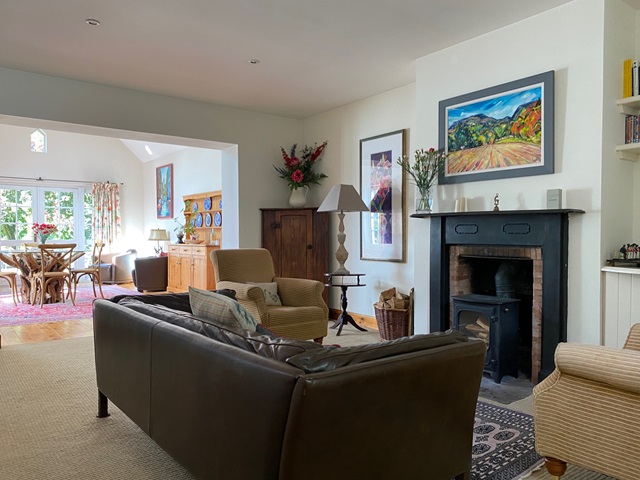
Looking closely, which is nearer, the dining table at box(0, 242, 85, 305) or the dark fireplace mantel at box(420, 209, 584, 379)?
the dark fireplace mantel at box(420, 209, 584, 379)

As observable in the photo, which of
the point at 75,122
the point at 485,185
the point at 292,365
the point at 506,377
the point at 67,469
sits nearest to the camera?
the point at 292,365

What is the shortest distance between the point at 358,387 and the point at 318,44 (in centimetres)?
329

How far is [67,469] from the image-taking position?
212 centimetres

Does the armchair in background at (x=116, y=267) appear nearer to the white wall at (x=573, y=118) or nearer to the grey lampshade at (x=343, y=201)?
the grey lampshade at (x=343, y=201)

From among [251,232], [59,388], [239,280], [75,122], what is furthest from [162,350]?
[251,232]

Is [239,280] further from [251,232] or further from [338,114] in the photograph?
[338,114]

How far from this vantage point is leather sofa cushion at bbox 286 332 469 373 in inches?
51.9

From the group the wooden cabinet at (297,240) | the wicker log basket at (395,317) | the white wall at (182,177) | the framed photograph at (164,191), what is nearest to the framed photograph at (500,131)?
the wicker log basket at (395,317)

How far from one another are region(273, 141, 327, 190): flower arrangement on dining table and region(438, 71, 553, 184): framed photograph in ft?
7.45

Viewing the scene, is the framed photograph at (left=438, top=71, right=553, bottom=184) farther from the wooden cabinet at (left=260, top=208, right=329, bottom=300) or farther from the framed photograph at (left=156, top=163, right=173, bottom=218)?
the framed photograph at (left=156, top=163, right=173, bottom=218)

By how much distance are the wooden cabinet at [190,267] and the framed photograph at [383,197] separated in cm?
289

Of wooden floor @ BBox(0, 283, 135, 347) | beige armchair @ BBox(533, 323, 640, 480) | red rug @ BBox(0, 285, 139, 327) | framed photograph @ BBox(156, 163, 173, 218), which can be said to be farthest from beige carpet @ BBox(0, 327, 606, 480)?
framed photograph @ BBox(156, 163, 173, 218)

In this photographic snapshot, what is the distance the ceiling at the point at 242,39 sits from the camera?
329 centimetres

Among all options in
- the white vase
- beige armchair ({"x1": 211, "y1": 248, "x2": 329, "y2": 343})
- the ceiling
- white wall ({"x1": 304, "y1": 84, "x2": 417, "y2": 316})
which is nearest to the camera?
the ceiling
